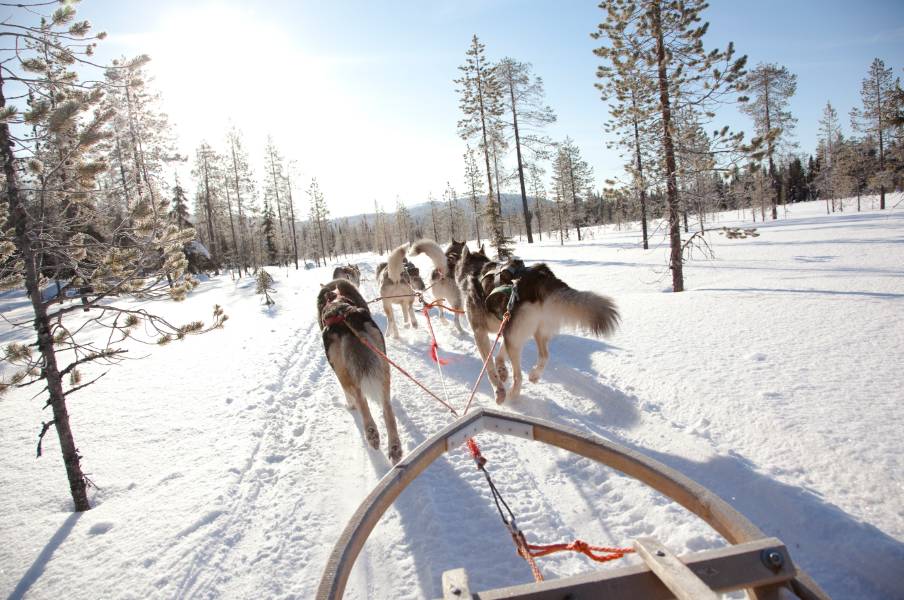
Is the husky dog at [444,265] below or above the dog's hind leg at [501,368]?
above

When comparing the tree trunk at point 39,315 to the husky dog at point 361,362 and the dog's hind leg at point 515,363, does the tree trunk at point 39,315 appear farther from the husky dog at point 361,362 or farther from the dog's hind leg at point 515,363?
the dog's hind leg at point 515,363

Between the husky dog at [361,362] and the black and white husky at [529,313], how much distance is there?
159 cm

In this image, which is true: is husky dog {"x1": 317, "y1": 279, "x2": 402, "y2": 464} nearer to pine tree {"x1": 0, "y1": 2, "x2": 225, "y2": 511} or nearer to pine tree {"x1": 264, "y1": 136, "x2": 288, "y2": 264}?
pine tree {"x1": 0, "y1": 2, "x2": 225, "y2": 511}

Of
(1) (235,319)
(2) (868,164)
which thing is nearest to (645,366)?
(1) (235,319)

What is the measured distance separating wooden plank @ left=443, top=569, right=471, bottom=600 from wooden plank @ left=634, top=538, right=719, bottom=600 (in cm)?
61

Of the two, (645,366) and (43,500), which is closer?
(43,500)

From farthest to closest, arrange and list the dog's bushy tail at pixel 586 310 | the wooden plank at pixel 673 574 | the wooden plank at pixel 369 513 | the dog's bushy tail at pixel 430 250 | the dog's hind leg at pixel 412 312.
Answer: the dog's hind leg at pixel 412 312
the dog's bushy tail at pixel 430 250
the dog's bushy tail at pixel 586 310
the wooden plank at pixel 369 513
the wooden plank at pixel 673 574

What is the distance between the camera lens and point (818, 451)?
11.2ft

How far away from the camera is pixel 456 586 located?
1359 millimetres

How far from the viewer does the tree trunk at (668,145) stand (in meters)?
10.1

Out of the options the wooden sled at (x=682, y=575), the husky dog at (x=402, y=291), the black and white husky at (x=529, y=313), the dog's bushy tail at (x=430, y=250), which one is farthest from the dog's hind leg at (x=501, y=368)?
the husky dog at (x=402, y=291)

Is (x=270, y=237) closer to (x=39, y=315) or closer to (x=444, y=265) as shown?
(x=444, y=265)

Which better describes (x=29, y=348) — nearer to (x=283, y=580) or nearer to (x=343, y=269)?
(x=283, y=580)

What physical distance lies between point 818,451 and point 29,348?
7.11 metres
